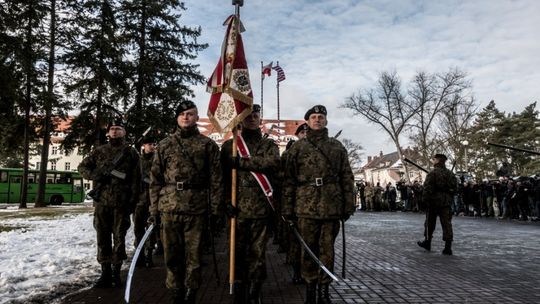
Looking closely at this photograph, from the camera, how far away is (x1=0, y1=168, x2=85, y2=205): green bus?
3616cm

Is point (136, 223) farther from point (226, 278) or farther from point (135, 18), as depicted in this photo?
point (135, 18)

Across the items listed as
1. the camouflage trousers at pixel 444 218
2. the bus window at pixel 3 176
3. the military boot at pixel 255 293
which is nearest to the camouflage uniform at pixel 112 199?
the military boot at pixel 255 293

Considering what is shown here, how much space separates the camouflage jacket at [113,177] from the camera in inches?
236

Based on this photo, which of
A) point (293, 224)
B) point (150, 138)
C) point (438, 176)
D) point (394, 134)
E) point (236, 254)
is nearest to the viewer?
point (236, 254)

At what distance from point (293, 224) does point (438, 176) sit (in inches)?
219

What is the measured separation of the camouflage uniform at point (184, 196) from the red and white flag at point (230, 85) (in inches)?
32.0

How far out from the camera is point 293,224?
536cm

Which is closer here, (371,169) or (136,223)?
(136,223)

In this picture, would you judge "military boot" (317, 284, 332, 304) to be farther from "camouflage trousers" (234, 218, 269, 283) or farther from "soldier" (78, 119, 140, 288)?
Result: "soldier" (78, 119, 140, 288)

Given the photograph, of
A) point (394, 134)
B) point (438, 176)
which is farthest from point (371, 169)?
point (438, 176)

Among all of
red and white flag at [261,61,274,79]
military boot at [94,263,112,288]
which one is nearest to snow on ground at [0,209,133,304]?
military boot at [94,263,112,288]

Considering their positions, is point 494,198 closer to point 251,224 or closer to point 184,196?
point 251,224

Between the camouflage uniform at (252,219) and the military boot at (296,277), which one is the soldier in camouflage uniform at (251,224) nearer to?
the camouflage uniform at (252,219)

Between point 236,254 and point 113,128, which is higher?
point 113,128
